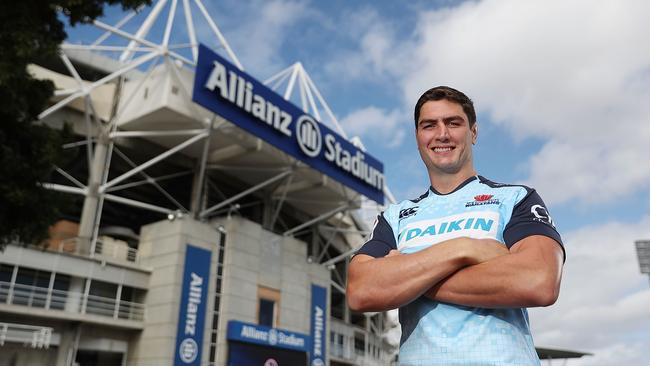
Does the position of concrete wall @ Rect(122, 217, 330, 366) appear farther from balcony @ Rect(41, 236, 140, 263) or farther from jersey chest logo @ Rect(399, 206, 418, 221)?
jersey chest logo @ Rect(399, 206, 418, 221)

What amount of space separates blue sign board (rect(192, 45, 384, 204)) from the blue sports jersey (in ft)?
83.4

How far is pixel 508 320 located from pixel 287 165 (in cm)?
3247

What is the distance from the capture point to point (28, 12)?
1143cm

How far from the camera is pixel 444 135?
210 centimetres

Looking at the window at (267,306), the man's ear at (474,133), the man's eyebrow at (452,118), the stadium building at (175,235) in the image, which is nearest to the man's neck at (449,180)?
the man's ear at (474,133)

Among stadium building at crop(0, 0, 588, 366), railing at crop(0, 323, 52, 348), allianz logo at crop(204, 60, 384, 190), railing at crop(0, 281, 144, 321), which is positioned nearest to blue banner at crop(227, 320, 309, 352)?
stadium building at crop(0, 0, 588, 366)

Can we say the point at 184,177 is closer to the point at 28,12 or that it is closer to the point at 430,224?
the point at 28,12

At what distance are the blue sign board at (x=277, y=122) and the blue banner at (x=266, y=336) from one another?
10.3 meters

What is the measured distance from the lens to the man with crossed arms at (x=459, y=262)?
1.71 meters

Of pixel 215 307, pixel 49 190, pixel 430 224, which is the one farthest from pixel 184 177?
pixel 430 224

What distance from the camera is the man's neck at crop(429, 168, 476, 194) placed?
2179 millimetres

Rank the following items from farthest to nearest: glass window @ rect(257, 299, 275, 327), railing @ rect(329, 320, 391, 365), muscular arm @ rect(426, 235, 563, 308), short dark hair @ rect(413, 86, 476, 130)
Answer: railing @ rect(329, 320, 391, 365), glass window @ rect(257, 299, 275, 327), short dark hair @ rect(413, 86, 476, 130), muscular arm @ rect(426, 235, 563, 308)

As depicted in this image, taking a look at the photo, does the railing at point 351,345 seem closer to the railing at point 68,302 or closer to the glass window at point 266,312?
the glass window at point 266,312

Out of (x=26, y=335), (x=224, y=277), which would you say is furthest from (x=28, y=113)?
(x=224, y=277)
